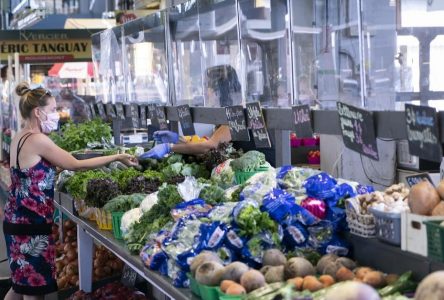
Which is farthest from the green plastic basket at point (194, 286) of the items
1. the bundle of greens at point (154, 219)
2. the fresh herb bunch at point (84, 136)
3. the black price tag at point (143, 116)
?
the fresh herb bunch at point (84, 136)

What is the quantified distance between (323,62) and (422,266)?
1.61 m

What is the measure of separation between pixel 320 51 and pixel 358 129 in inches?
37.6

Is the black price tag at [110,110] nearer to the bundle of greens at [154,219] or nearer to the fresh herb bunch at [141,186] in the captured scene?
the fresh herb bunch at [141,186]

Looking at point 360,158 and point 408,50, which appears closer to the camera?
point 408,50

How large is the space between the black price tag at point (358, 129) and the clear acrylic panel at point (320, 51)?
58cm

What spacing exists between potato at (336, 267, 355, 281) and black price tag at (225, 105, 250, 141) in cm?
155

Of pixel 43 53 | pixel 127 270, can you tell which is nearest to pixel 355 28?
pixel 127 270

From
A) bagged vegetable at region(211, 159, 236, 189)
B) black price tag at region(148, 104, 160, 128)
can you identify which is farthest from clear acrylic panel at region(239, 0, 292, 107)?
black price tag at region(148, 104, 160, 128)

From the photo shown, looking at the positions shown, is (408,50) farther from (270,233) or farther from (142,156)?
(270,233)

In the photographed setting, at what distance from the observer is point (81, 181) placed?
551cm

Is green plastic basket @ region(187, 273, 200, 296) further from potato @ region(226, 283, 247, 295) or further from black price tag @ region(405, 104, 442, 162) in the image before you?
black price tag @ region(405, 104, 442, 162)

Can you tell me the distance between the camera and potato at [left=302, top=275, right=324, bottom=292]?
2.76 metres

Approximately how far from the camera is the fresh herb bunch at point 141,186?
16.5ft

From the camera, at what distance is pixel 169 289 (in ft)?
10.8
